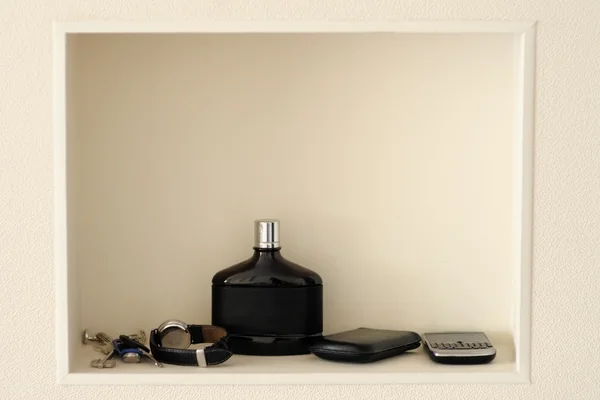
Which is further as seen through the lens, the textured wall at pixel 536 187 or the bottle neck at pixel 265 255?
the bottle neck at pixel 265 255

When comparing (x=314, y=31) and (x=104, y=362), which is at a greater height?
(x=314, y=31)

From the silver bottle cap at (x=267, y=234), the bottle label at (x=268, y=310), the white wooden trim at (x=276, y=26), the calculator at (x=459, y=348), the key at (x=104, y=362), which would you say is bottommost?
the key at (x=104, y=362)

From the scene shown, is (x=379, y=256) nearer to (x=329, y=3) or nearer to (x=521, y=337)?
(x=521, y=337)

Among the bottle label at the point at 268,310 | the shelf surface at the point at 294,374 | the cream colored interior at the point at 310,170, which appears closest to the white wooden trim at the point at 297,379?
the shelf surface at the point at 294,374

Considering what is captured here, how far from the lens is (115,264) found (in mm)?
1314

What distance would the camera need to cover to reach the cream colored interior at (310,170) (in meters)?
1.30

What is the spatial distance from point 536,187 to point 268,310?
1.29 feet

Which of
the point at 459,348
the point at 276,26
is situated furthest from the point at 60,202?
the point at 459,348

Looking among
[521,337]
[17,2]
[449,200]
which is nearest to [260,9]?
[17,2]

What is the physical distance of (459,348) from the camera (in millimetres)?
1186

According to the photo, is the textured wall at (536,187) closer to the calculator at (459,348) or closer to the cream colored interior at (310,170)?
the calculator at (459,348)

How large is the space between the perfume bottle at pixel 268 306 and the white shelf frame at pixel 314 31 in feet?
0.32

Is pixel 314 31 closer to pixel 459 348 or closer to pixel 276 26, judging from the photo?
pixel 276 26

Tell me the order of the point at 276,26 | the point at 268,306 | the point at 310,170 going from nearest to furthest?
the point at 276,26, the point at 268,306, the point at 310,170
